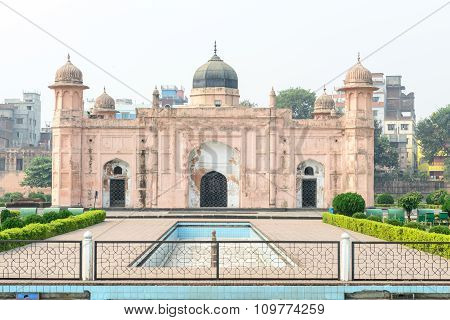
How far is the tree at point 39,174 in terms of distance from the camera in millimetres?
42781

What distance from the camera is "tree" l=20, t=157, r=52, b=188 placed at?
42.8 m

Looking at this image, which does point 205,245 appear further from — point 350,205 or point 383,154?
point 383,154

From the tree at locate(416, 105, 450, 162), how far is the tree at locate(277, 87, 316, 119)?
8824mm

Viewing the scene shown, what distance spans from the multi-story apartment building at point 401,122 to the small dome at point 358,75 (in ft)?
91.7

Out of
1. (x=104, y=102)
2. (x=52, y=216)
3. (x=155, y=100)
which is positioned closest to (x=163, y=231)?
(x=52, y=216)

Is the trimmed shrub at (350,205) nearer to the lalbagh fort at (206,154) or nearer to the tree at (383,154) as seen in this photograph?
the lalbagh fort at (206,154)

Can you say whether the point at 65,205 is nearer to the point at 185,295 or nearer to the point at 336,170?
the point at 336,170

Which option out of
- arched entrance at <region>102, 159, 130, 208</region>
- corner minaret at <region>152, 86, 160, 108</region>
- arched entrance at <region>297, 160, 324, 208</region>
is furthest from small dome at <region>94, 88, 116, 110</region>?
arched entrance at <region>297, 160, 324, 208</region>

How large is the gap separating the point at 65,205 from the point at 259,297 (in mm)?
19223

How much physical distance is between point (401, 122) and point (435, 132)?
30.3 ft

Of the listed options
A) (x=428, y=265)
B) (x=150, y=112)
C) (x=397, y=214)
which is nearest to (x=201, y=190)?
(x=150, y=112)

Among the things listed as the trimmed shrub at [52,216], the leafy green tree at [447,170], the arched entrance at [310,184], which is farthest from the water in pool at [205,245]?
the leafy green tree at [447,170]

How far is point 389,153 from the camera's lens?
47.8 meters

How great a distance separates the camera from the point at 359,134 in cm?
2641
